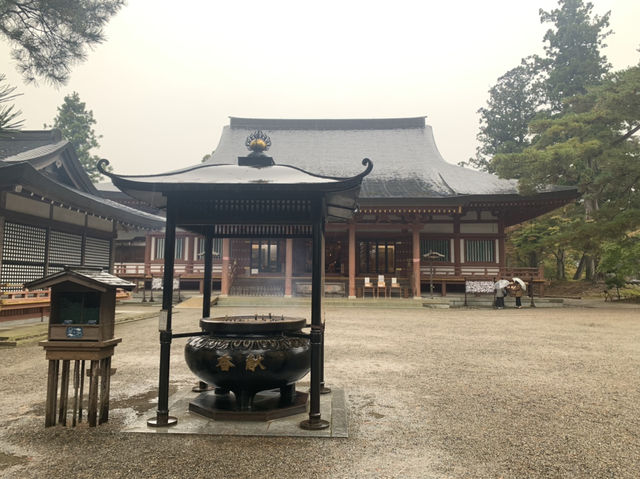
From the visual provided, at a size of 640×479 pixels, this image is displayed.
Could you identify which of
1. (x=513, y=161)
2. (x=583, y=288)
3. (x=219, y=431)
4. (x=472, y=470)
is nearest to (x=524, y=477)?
(x=472, y=470)

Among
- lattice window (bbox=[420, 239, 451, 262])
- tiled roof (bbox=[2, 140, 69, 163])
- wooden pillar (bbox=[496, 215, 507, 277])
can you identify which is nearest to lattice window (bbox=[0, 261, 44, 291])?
tiled roof (bbox=[2, 140, 69, 163])

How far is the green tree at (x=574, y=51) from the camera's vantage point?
3033 cm

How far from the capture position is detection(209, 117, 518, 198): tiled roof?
799 inches

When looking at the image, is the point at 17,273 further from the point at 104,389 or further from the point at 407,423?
the point at 407,423

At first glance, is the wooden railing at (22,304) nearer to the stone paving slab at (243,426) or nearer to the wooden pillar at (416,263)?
the stone paving slab at (243,426)

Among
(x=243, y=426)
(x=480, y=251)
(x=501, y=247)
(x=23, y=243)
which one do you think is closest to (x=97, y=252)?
(x=23, y=243)

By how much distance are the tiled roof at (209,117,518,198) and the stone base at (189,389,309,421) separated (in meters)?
15.3

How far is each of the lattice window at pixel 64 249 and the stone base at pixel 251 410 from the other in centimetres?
1049

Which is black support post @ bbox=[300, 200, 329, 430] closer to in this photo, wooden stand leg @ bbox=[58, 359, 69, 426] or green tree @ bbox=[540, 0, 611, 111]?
wooden stand leg @ bbox=[58, 359, 69, 426]

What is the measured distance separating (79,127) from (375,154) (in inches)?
1240

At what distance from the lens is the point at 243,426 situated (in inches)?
151

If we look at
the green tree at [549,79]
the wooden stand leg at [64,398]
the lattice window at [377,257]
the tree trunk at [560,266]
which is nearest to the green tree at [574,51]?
the green tree at [549,79]

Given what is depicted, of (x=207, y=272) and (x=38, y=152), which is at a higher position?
(x=38, y=152)

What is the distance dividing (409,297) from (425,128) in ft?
43.8
